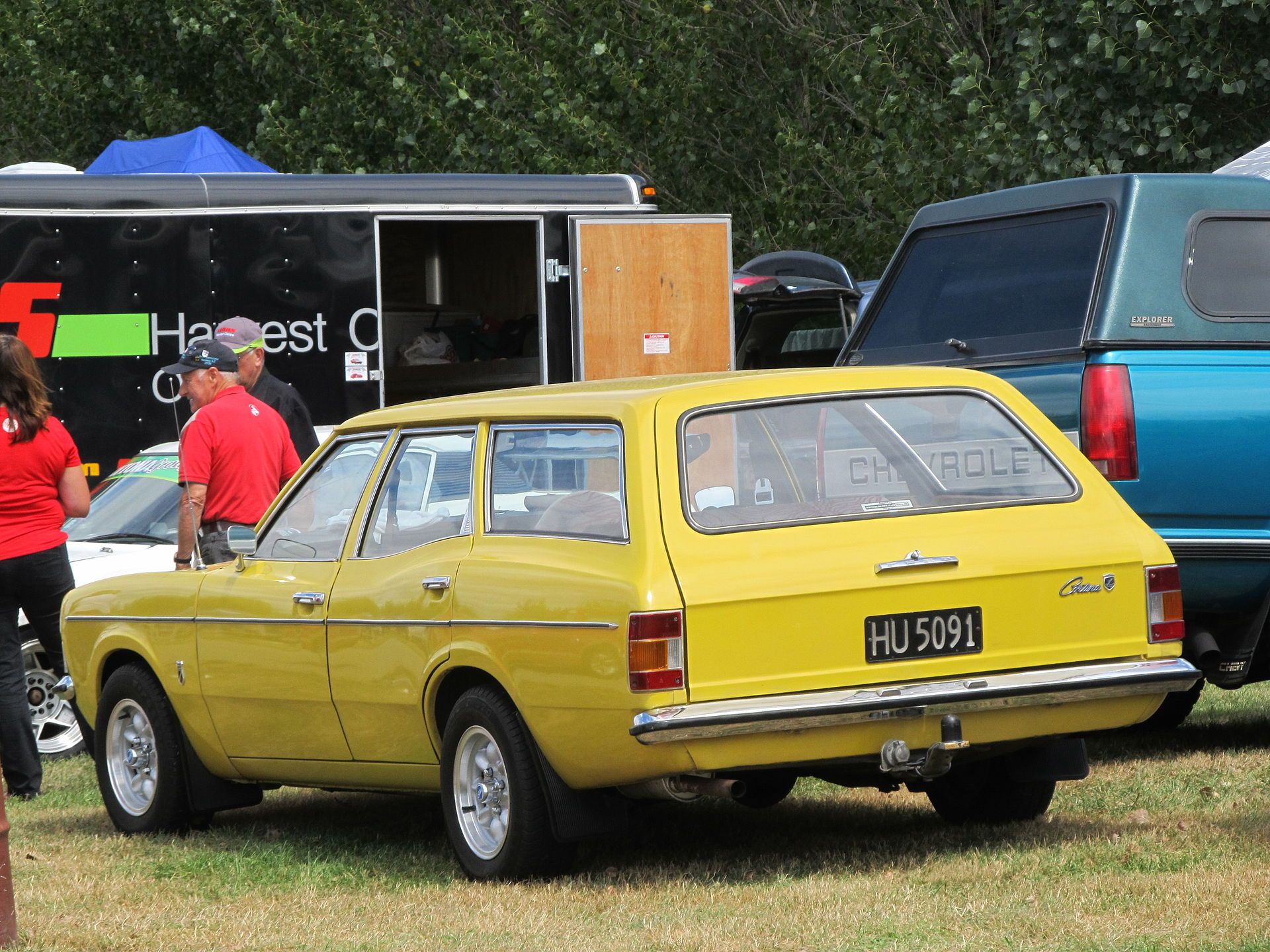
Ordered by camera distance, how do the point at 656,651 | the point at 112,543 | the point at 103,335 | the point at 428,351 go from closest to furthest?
the point at 656,651, the point at 112,543, the point at 103,335, the point at 428,351

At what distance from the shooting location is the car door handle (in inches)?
219

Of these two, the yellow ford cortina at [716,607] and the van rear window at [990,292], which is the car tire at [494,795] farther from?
the van rear window at [990,292]

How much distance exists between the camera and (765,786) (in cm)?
596

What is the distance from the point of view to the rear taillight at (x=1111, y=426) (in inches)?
273

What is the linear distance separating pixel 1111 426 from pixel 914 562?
66.5 inches

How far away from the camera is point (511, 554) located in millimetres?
5879

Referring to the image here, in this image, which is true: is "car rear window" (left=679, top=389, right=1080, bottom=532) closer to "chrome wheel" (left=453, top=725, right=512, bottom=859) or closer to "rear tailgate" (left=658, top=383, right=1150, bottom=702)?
"rear tailgate" (left=658, top=383, right=1150, bottom=702)

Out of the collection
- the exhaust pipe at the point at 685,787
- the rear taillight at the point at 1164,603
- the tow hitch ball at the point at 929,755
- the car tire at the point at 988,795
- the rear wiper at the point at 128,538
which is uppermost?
the rear taillight at the point at 1164,603

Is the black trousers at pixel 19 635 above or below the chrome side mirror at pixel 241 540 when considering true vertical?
below

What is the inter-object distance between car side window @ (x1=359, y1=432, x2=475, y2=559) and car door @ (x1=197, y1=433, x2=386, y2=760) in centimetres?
14

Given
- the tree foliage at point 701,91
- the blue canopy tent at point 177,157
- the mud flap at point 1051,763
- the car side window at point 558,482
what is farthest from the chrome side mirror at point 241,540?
the tree foliage at point 701,91

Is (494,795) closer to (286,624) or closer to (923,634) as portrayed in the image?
(286,624)

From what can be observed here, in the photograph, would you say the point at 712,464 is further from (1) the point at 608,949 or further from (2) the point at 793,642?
(1) the point at 608,949

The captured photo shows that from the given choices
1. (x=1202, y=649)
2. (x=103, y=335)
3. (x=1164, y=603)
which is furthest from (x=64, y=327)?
(x=1164, y=603)
